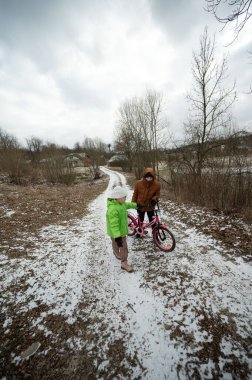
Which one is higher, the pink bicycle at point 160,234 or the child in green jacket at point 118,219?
the child in green jacket at point 118,219

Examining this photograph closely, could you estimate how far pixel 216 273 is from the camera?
10.6 ft

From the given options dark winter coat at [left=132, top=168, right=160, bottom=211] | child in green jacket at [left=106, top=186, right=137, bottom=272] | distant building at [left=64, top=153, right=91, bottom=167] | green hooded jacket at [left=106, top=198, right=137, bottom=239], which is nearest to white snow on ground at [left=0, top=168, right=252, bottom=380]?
child in green jacket at [left=106, top=186, right=137, bottom=272]

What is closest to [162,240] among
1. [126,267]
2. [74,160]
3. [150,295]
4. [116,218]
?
[126,267]

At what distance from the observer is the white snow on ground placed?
2008 millimetres

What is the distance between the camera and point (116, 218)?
3.11 meters

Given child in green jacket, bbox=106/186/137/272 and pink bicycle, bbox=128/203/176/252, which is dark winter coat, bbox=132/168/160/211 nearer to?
pink bicycle, bbox=128/203/176/252

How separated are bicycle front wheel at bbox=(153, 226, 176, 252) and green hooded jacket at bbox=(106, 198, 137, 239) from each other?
1199 mm

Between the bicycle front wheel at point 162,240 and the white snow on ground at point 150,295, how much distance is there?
6.5 inches

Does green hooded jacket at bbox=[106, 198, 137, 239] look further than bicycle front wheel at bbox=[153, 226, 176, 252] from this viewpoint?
No

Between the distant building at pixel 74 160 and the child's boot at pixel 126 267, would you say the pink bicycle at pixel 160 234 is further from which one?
the distant building at pixel 74 160

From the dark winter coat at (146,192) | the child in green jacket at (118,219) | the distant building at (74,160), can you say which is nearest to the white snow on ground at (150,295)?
the child in green jacket at (118,219)

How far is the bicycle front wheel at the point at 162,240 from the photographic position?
160 inches

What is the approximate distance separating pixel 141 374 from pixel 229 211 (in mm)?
5640

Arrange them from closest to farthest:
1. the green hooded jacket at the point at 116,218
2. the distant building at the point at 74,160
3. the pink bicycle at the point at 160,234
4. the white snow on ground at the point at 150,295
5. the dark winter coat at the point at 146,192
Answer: the white snow on ground at the point at 150,295
the green hooded jacket at the point at 116,218
the pink bicycle at the point at 160,234
the dark winter coat at the point at 146,192
the distant building at the point at 74,160
